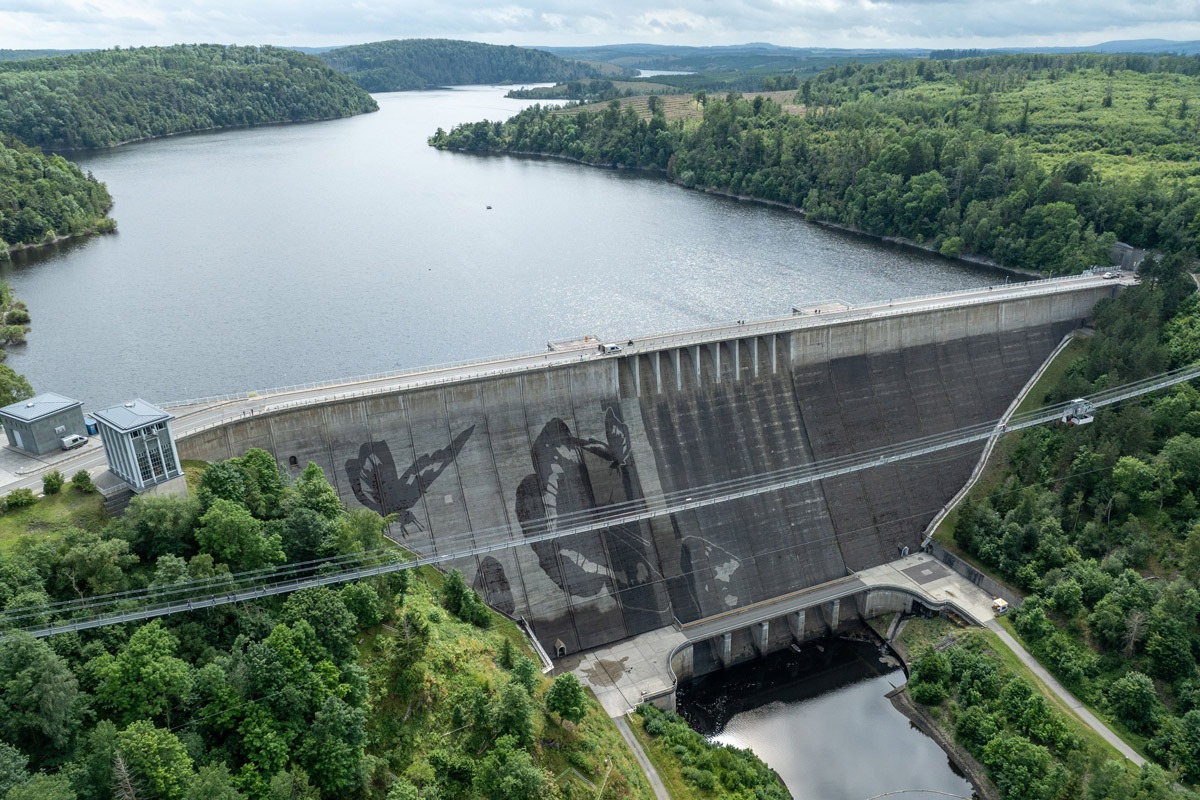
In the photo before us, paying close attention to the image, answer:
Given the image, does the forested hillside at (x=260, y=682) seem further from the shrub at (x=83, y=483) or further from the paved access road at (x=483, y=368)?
the paved access road at (x=483, y=368)

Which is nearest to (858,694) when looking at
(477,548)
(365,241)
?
(477,548)

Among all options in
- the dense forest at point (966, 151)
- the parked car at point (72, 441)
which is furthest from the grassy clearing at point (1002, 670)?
the dense forest at point (966, 151)

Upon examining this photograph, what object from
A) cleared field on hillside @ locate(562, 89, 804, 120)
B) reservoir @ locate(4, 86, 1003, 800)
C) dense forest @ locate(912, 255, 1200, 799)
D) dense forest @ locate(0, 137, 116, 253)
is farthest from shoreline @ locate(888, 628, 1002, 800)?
cleared field on hillside @ locate(562, 89, 804, 120)

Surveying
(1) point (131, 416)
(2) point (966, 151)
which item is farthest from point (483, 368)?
(2) point (966, 151)

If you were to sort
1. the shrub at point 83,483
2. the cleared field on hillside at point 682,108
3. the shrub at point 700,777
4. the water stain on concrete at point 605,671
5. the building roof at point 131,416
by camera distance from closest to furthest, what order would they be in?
the building roof at point 131,416
the shrub at point 83,483
the shrub at point 700,777
the water stain on concrete at point 605,671
the cleared field on hillside at point 682,108

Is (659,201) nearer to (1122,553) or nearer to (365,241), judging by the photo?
(365,241)

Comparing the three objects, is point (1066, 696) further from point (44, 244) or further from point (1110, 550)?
point (44, 244)
